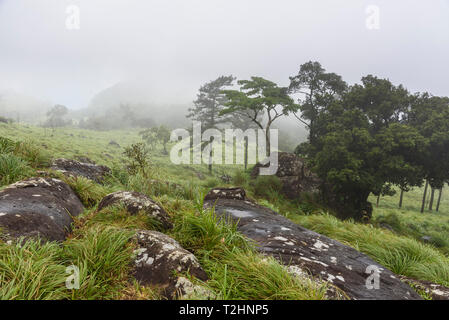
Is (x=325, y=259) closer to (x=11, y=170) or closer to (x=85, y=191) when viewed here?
(x=85, y=191)

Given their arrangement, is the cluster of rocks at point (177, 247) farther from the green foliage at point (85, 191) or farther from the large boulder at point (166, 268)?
the green foliage at point (85, 191)

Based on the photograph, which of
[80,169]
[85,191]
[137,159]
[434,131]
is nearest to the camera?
[85,191]

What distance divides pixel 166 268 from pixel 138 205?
162cm

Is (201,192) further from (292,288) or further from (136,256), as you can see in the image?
(292,288)

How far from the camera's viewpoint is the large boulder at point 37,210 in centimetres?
256

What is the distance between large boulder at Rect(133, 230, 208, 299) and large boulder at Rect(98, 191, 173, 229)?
A: 3.11 ft

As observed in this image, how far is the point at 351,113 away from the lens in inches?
624

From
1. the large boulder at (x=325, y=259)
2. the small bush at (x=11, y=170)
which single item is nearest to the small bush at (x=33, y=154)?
the small bush at (x=11, y=170)

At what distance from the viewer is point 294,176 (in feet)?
54.7

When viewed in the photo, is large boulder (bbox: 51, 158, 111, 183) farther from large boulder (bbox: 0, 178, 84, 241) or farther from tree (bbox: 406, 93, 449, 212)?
tree (bbox: 406, 93, 449, 212)

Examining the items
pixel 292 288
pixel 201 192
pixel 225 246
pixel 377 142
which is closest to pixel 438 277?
pixel 292 288

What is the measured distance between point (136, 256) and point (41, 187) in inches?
103

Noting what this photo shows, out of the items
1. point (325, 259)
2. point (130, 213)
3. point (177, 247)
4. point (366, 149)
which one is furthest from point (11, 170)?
point (366, 149)

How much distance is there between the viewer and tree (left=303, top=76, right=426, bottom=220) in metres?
13.6
